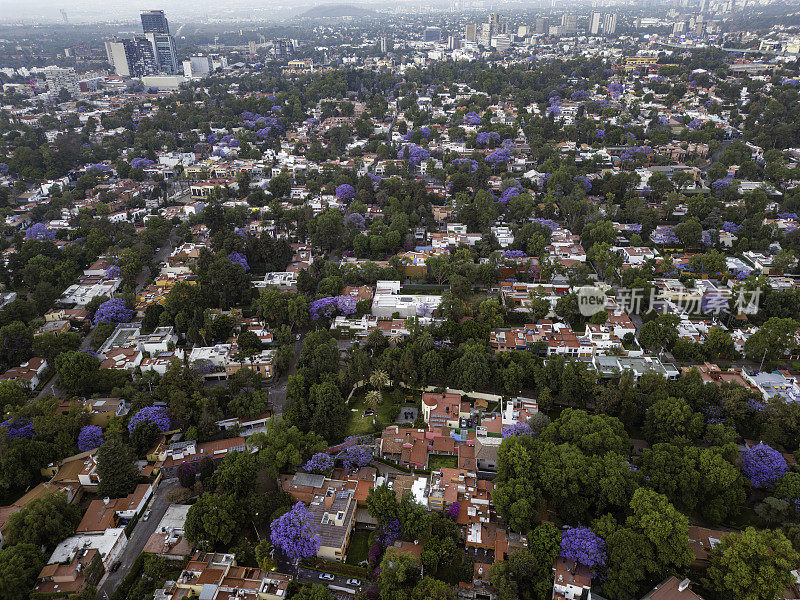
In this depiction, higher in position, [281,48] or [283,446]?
[281,48]

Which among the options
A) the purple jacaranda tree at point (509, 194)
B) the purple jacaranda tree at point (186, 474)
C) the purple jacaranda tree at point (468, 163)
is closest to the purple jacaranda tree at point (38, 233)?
the purple jacaranda tree at point (186, 474)

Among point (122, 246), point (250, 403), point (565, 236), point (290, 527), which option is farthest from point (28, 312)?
point (565, 236)

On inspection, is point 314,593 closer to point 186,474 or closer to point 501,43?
point 186,474

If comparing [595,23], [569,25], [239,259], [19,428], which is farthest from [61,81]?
[595,23]

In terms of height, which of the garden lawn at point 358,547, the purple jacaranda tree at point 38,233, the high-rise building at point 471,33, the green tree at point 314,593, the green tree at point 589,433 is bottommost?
the garden lawn at point 358,547

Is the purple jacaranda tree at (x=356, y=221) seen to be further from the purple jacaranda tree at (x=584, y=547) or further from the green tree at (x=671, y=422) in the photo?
the purple jacaranda tree at (x=584, y=547)

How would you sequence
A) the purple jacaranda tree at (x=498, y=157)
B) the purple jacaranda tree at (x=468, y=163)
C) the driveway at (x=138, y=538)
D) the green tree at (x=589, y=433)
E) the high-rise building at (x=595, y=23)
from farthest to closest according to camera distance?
the high-rise building at (x=595, y=23) < the purple jacaranda tree at (x=498, y=157) < the purple jacaranda tree at (x=468, y=163) < the green tree at (x=589, y=433) < the driveway at (x=138, y=538)

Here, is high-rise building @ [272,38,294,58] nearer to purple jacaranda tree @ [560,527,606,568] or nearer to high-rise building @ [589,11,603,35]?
high-rise building @ [589,11,603,35]
